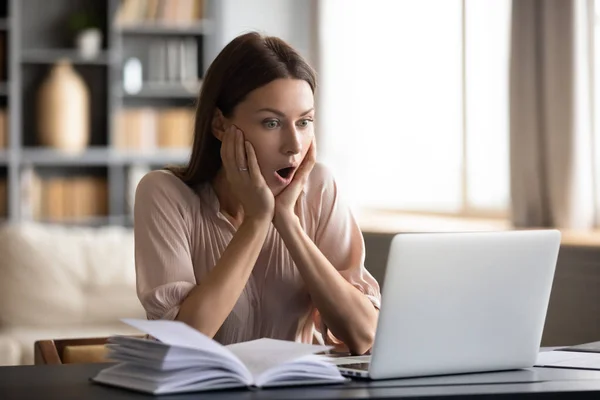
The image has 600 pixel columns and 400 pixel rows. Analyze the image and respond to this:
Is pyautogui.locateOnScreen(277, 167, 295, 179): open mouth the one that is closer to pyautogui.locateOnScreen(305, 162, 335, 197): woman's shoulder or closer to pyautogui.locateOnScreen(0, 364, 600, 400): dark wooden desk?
pyautogui.locateOnScreen(305, 162, 335, 197): woman's shoulder

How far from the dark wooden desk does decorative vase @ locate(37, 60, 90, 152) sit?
4767mm

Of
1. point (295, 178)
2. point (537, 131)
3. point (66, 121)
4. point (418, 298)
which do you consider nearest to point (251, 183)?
point (295, 178)

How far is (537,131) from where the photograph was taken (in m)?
3.97

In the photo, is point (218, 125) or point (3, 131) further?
point (3, 131)

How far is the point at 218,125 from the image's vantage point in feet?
6.94

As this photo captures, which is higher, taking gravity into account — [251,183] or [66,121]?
[66,121]

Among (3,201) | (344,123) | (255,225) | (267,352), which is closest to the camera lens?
(267,352)

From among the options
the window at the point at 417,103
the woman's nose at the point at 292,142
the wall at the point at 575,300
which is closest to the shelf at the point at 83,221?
the window at the point at 417,103

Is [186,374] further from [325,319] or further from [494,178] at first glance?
[494,178]

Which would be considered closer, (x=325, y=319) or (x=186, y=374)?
(x=186, y=374)

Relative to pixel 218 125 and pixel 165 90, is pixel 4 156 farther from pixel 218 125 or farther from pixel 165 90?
pixel 218 125

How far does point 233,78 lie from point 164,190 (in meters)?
0.26

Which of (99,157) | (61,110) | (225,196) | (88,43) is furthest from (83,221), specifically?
(225,196)

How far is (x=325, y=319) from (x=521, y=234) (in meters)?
0.56
